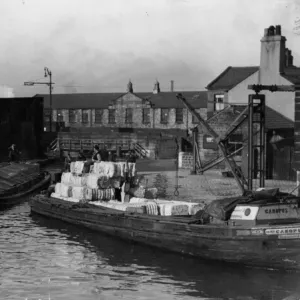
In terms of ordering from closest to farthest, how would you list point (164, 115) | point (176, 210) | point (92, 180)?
1. point (176, 210)
2. point (92, 180)
3. point (164, 115)

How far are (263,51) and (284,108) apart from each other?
4.20 m


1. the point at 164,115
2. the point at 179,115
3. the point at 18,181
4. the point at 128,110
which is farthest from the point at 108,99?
the point at 18,181

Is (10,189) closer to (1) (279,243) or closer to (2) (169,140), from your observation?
(1) (279,243)

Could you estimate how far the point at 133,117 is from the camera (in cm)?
8488

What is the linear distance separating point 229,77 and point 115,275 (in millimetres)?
37724

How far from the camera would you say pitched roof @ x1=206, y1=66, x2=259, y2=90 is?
52.8 metres

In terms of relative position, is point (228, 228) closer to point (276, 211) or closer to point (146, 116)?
point (276, 211)


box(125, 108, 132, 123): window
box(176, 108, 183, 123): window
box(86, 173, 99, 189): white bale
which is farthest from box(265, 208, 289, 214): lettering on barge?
box(125, 108, 132, 123): window

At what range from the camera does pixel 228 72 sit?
180 ft

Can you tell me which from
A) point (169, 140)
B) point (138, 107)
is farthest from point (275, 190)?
point (138, 107)

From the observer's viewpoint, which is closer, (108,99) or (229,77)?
(229,77)

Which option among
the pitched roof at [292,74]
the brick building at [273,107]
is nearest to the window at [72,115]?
the brick building at [273,107]

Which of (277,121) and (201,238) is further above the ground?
(277,121)

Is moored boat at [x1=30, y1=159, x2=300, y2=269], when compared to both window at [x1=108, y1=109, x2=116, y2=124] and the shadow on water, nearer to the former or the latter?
the shadow on water
